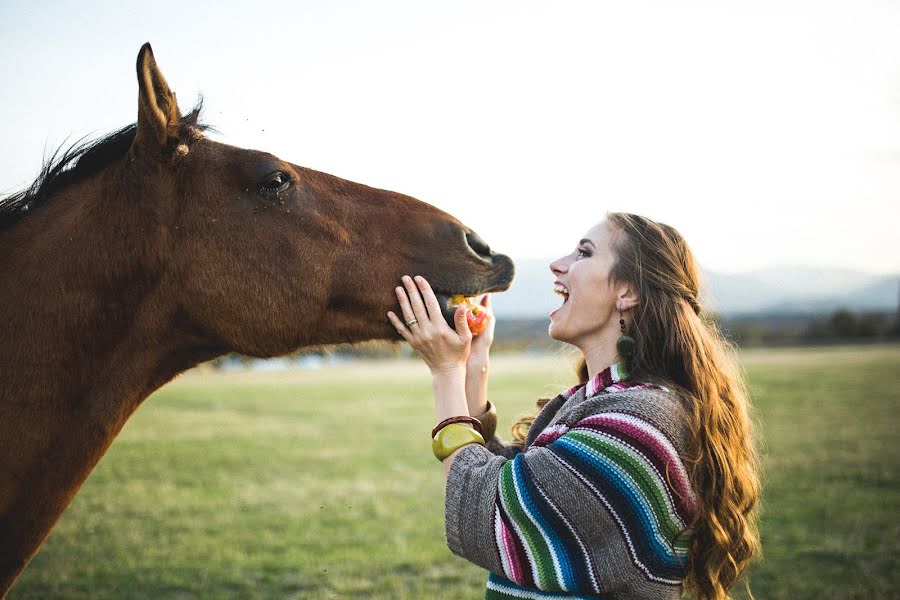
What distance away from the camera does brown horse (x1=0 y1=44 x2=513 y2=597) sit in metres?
2.50

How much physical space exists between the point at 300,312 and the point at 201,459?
12372 mm

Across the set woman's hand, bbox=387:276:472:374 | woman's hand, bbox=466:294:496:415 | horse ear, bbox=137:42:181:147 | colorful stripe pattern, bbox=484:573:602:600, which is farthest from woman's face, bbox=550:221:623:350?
horse ear, bbox=137:42:181:147

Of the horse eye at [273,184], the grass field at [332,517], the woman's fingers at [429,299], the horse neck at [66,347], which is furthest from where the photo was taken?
the grass field at [332,517]

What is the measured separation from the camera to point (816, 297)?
106875 mm

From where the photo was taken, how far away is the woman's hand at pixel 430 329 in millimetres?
2650

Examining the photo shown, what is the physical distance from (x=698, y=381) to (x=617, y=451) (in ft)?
1.94

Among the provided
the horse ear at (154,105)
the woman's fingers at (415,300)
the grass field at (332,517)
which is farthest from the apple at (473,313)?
the horse ear at (154,105)

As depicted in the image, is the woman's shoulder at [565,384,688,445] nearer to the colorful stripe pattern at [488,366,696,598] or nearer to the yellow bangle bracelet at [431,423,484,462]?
the colorful stripe pattern at [488,366,696,598]

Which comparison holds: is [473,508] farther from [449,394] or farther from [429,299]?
[429,299]

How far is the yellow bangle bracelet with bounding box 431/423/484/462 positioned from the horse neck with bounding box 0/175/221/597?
4.18 feet

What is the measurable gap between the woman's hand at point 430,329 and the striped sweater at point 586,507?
16.5 inches

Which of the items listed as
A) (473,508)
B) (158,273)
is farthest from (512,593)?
(158,273)

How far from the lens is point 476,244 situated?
9.67ft

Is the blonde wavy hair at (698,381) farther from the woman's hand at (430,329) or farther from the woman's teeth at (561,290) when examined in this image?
the woman's hand at (430,329)
